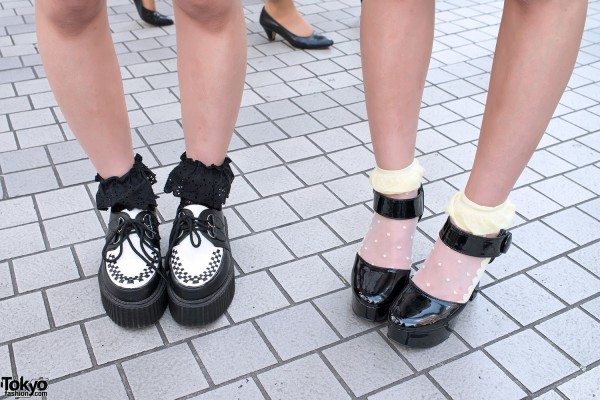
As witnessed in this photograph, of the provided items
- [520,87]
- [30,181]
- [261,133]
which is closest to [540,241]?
[520,87]

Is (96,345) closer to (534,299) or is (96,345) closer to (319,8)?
(534,299)

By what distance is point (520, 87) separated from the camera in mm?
1202

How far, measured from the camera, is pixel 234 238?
5.70 feet

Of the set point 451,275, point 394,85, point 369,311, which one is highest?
point 394,85

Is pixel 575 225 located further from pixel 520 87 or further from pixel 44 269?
pixel 44 269

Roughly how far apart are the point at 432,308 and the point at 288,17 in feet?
6.77

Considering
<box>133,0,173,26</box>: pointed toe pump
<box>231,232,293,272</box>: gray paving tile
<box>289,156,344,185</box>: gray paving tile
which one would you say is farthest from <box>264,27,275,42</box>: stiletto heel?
<box>231,232,293,272</box>: gray paving tile

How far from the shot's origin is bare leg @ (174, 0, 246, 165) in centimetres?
133

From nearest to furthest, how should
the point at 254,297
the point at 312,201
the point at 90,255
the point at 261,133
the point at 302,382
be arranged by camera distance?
the point at 302,382 → the point at 254,297 → the point at 90,255 → the point at 312,201 → the point at 261,133

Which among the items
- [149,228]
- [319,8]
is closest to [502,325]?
[149,228]

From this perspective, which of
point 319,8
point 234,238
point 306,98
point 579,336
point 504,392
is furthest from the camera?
point 319,8

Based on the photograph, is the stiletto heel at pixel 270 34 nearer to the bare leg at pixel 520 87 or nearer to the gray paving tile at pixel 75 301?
the gray paving tile at pixel 75 301

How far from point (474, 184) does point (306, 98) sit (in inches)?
54.0

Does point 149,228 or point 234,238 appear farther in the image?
point 234,238
